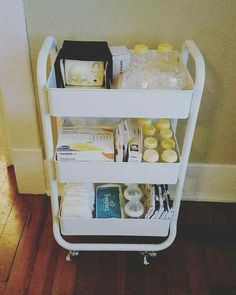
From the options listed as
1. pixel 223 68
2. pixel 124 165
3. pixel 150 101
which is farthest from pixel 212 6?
pixel 124 165

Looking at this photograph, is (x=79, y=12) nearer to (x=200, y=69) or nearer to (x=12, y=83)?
(x=12, y=83)

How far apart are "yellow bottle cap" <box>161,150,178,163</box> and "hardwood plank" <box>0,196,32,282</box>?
0.73m

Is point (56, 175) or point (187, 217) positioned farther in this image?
point (187, 217)

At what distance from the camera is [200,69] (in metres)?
0.88

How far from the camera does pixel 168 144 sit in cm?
107

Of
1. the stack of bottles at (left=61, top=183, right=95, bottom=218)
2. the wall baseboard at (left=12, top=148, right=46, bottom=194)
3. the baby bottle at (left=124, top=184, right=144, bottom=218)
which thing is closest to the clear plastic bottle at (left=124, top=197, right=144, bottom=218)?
the baby bottle at (left=124, top=184, right=144, bottom=218)

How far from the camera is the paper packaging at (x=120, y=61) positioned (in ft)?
3.22

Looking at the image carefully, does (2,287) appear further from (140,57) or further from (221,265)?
(140,57)

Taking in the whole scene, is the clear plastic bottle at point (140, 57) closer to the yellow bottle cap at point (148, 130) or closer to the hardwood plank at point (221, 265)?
the yellow bottle cap at point (148, 130)

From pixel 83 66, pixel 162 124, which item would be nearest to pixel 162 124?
pixel 162 124

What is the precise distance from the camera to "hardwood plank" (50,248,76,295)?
1.17 metres

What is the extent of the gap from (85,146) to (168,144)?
28 centimetres

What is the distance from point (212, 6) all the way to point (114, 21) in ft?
1.09

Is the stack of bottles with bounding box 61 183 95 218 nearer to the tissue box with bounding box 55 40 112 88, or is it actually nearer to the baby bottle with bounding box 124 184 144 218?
the baby bottle with bounding box 124 184 144 218
